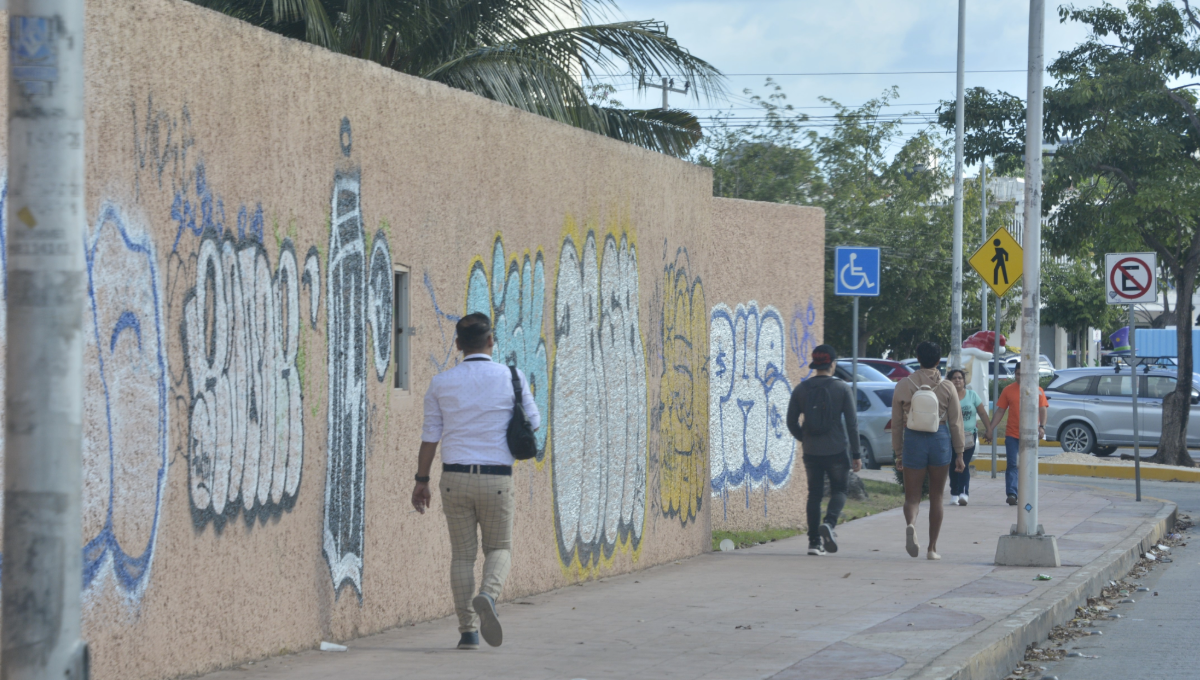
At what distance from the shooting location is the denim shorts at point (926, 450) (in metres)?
10.9

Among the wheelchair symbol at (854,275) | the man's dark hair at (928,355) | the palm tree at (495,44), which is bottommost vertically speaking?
the man's dark hair at (928,355)

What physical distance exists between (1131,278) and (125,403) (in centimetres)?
1342

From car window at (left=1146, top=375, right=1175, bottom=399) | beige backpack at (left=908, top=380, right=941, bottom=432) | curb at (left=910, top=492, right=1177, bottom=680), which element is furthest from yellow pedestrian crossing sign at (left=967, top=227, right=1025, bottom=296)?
car window at (left=1146, top=375, right=1175, bottom=399)

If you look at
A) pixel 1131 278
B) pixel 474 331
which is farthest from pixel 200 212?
pixel 1131 278

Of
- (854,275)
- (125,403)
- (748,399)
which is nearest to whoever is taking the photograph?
(125,403)

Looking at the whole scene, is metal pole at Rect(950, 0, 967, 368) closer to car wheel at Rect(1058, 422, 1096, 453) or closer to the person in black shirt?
car wheel at Rect(1058, 422, 1096, 453)

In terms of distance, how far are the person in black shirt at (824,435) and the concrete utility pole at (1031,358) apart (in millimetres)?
1289

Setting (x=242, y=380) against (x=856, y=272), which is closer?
(x=242, y=380)

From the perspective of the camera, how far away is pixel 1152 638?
8258 mm

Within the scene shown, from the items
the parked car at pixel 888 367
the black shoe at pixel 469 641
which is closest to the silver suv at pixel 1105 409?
the parked car at pixel 888 367

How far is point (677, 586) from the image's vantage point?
372 inches

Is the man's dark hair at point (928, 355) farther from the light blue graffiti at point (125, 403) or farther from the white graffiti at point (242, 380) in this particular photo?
the light blue graffiti at point (125, 403)

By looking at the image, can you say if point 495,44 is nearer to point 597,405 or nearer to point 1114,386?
point 597,405

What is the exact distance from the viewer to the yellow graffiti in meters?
11.1
